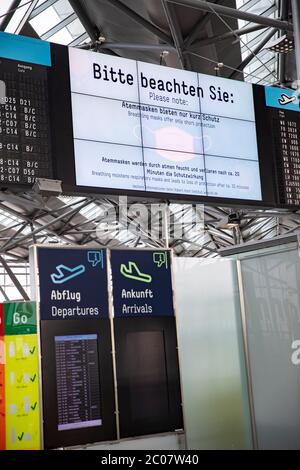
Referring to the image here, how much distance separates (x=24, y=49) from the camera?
8.66 m

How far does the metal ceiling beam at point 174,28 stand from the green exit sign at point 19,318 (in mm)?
7341

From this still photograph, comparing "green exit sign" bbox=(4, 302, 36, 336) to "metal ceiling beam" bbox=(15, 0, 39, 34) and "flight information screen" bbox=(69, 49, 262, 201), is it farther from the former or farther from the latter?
"metal ceiling beam" bbox=(15, 0, 39, 34)

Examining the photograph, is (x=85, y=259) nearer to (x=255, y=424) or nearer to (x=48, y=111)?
(x=48, y=111)

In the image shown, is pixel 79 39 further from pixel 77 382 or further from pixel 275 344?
pixel 77 382

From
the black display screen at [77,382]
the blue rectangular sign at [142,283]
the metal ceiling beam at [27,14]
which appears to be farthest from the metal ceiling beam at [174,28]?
the black display screen at [77,382]

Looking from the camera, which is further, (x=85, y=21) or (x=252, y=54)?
(x=252, y=54)

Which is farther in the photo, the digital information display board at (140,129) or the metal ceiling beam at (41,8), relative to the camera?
the metal ceiling beam at (41,8)

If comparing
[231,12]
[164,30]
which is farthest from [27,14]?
[231,12]

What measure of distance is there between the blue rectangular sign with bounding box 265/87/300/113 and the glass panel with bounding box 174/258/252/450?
2.88 m

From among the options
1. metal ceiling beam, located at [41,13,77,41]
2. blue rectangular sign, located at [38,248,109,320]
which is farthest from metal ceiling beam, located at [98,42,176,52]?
blue rectangular sign, located at [38,248,109,320]

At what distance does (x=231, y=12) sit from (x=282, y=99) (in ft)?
8.67

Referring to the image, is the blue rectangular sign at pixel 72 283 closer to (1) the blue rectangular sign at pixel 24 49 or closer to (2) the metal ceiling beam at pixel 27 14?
(1) the blue rectangular sign at pixel 24 49

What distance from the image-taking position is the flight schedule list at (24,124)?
8219 mm

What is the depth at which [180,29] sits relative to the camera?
47.0 feet
